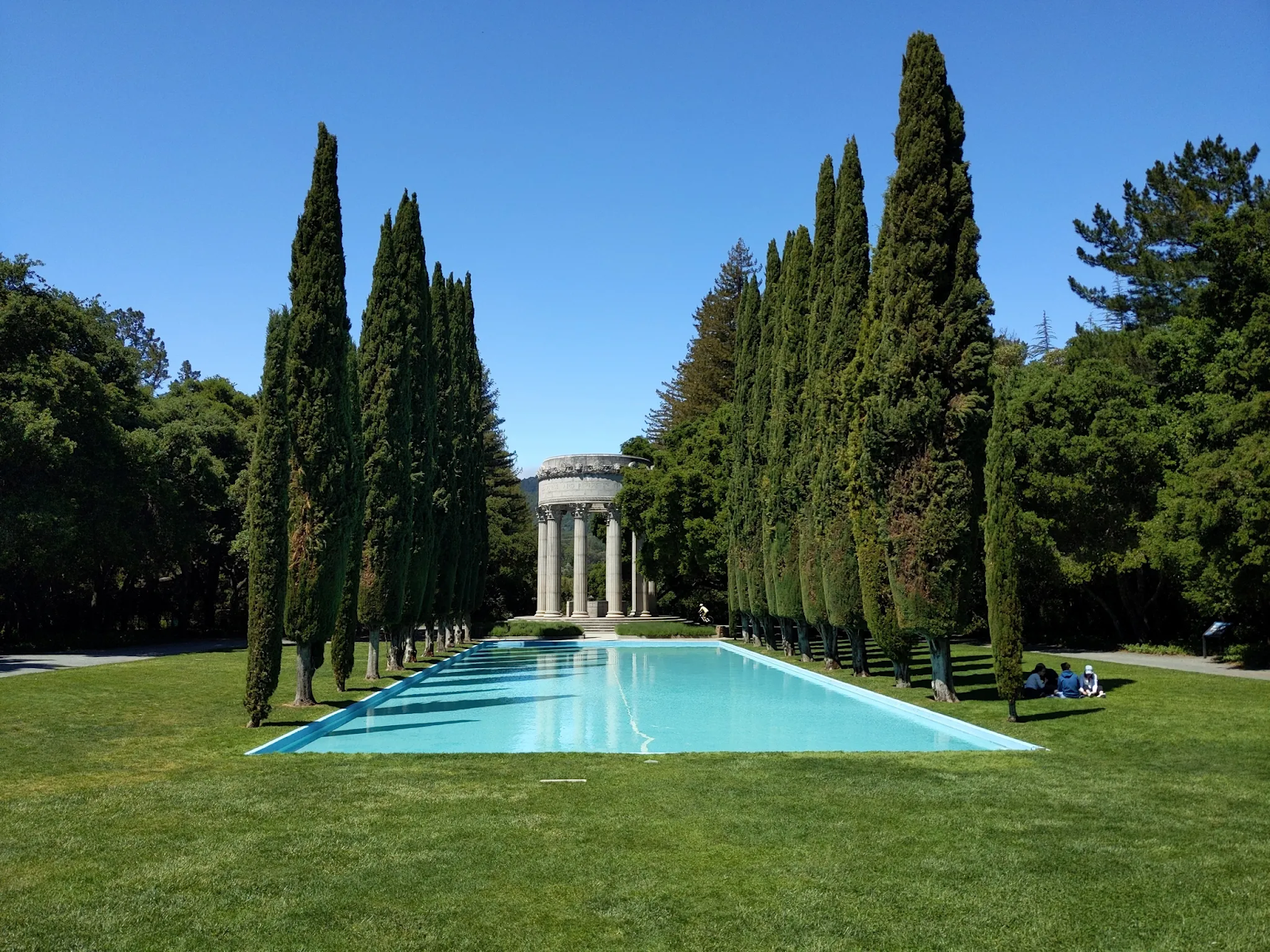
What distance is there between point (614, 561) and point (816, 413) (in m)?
28.5

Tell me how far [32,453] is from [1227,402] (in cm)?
3213

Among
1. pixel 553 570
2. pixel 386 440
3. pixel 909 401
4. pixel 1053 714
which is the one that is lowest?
pixel 1053 714

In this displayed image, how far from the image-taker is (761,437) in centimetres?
3266

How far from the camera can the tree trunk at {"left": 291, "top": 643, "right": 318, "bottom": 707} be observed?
669 inches

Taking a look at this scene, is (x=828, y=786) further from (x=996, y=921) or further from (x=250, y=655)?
(x=250, y=655)

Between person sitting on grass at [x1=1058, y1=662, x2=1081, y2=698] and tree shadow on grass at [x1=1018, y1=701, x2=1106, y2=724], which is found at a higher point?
person sitting on grass at [x1=1058, y1=662, x2=1081, y2=698]

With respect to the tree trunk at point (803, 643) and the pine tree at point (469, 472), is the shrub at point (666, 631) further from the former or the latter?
the tree trunk at point (803, 643)

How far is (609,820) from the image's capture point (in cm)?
861

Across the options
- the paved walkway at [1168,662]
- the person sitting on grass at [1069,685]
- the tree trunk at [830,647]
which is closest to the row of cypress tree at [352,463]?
the tree trunk at [830,647]

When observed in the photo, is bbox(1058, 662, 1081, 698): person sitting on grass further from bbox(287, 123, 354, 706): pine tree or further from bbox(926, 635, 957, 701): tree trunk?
bbox(287, 123, 354, 706): pine tree

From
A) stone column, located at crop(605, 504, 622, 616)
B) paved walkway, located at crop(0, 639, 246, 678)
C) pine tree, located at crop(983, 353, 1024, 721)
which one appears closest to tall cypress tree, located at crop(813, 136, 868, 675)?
pine tree, located at crop(983, 353, 1024, 721)

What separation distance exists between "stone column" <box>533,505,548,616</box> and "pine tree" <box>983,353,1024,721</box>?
39090 mm

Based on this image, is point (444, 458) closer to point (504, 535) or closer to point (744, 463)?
point (744, 463)

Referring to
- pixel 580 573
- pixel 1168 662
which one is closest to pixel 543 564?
pixel 580 573
